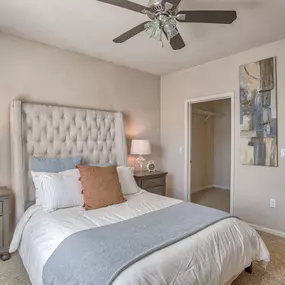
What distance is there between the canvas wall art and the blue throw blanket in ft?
5.31

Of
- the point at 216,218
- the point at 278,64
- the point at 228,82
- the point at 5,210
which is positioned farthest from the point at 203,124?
the point at 5,210

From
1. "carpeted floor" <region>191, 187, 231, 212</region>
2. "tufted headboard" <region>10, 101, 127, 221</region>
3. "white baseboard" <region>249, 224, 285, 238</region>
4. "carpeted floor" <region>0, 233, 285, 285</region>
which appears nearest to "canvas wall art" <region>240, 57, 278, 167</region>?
"white baseboard" <region>249, 224, 285, 238</region>

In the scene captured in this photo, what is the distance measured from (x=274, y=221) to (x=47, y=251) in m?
2.90

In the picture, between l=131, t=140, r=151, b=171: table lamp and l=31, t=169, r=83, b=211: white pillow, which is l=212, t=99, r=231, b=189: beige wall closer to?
l=131, t=140, r=151, b=171: table lamp

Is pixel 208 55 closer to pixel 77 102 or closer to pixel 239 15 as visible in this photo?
pixel 239 15

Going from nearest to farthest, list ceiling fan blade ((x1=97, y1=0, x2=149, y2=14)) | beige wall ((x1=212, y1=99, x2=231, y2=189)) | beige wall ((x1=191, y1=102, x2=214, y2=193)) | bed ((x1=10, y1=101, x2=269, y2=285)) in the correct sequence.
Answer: bed ((x1=10, y1=101, x2=269, y2=285))
ceiling fan blade ((x1=97, y1=0, x2=149, y2=14))
beige wall ((x1=191, y1=102, x2=214, y2=193))
beige wall ((x1=212, y1=99, x2=231, y2=189))

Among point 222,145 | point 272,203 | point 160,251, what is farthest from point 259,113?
point 222,145

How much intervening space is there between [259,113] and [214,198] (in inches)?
94.7

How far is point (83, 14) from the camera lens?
2.36 m

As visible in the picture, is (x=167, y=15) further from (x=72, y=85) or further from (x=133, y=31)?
(x=72, y=85)

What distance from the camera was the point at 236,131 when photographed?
3.47m

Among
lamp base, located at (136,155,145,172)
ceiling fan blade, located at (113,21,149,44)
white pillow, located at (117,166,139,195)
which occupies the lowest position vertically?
white pillow, located at (117,166,139,195)

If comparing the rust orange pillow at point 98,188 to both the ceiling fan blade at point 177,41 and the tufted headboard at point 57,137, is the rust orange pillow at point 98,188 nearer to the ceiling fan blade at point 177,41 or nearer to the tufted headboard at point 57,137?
the tufted headboard at point 57,137

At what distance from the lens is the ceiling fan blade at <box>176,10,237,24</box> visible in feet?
5.88
